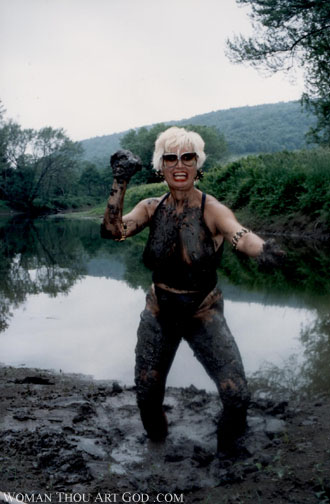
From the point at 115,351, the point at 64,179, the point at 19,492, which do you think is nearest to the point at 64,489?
the point at 19,492

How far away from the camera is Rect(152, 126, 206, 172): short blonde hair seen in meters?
3.79

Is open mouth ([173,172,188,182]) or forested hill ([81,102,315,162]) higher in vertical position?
forested hill ([81,102,315,162])

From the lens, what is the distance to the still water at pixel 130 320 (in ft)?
18.7

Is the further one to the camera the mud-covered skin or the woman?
the woman

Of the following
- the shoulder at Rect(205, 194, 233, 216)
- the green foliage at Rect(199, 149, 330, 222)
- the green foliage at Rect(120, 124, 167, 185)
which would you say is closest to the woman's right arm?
the shoulder at Rect(205, 194, 233, 216)

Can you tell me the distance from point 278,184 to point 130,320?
13762 mm

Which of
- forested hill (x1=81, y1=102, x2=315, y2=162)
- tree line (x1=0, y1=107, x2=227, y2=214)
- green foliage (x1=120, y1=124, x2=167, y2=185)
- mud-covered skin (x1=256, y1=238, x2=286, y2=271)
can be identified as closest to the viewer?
mud-covered skin (x1=256, y1=238, x2=286, y2=271)

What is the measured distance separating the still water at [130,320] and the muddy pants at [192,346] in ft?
4.60

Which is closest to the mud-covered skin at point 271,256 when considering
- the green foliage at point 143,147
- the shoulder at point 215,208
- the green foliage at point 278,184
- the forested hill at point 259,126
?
the shoulder at point 215,208

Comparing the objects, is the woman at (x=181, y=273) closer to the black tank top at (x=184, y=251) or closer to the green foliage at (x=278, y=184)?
the black tank top at (x=184, y=251)

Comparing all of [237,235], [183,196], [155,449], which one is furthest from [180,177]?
[155,449]

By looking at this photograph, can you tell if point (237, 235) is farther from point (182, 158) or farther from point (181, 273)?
point (182, 158)

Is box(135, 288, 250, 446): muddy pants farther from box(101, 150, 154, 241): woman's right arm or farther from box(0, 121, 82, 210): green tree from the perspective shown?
box(0, 121, 82, 210): green tree

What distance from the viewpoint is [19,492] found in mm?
3119
